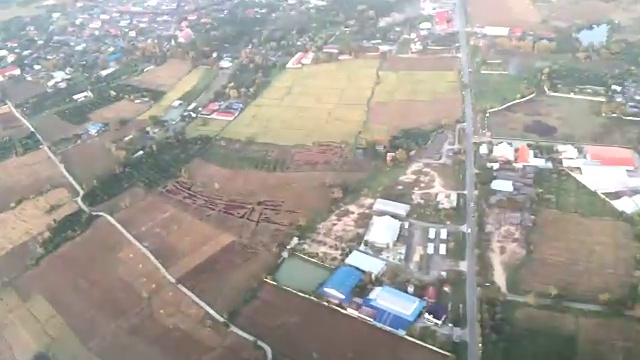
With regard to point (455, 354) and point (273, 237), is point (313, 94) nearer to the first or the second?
point (273, 237)

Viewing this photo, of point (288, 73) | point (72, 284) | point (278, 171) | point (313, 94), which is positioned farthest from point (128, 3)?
point (72, 284)

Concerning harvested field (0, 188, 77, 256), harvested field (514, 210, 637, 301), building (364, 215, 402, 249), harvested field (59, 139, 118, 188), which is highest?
harvested field (59, 139, 118, 188)

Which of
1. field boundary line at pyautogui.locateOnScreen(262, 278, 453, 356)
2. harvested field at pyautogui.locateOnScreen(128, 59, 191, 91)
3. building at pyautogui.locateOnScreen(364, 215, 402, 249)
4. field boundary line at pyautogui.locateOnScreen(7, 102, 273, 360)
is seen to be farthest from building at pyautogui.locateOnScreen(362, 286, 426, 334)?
harvested field at pyautogui.locateOnScreen(128, 59, 191, 91)

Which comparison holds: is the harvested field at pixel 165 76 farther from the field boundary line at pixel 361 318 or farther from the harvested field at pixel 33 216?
the field boundary line at pixel 361 318

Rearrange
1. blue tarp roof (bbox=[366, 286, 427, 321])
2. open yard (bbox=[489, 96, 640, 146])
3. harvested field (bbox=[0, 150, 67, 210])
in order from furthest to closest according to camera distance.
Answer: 1. open yard (bbox=[489, 96, 640, 146])
2. harvested field (bbox=[0, 150, 67, 210])
3. blue tarp roof (bbox=[366, 286, 427, 321])

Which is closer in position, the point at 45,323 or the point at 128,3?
the point at 45,323

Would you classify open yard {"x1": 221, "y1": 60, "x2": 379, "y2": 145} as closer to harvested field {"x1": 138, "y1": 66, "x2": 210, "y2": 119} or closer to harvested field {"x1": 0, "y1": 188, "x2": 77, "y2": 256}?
harvested field {"x1": 138, "y1": 66, "x2": 210, "y2": 119}

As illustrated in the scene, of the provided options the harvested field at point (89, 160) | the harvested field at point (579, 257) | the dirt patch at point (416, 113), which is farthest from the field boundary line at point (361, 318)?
the dirt patch at point (416, 113)
